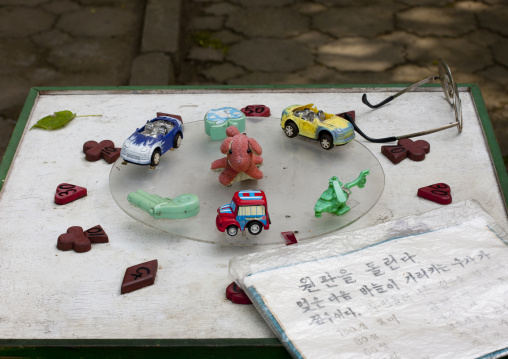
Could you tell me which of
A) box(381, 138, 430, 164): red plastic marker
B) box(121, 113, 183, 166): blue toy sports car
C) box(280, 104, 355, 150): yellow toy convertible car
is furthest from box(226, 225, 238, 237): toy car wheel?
box(381, 138, 430, 164): red plastic marker

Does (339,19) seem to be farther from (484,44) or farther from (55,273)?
(55,273)

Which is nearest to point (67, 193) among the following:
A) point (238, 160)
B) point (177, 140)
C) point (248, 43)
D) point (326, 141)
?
point (177, 140)

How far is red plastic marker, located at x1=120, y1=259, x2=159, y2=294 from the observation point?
132 cm

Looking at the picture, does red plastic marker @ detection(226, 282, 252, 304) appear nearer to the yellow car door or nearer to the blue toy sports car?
the blue toy sports car

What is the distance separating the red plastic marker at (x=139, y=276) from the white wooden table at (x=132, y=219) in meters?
0.02

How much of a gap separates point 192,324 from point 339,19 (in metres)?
2.85

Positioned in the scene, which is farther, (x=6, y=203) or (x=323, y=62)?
(x=323, y=62)

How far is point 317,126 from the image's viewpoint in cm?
168

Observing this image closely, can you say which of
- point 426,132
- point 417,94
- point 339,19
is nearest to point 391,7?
point 339,19

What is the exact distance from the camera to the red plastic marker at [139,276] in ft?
4.33

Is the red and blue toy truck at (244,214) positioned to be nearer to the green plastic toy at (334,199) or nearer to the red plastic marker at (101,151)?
the green plastic toy at (334,199)

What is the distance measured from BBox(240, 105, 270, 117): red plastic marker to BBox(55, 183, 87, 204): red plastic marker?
0.53 metres

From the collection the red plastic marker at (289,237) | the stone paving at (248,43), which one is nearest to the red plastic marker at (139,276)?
the red plastic marker at (289,237)

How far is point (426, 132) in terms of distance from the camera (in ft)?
5.74
